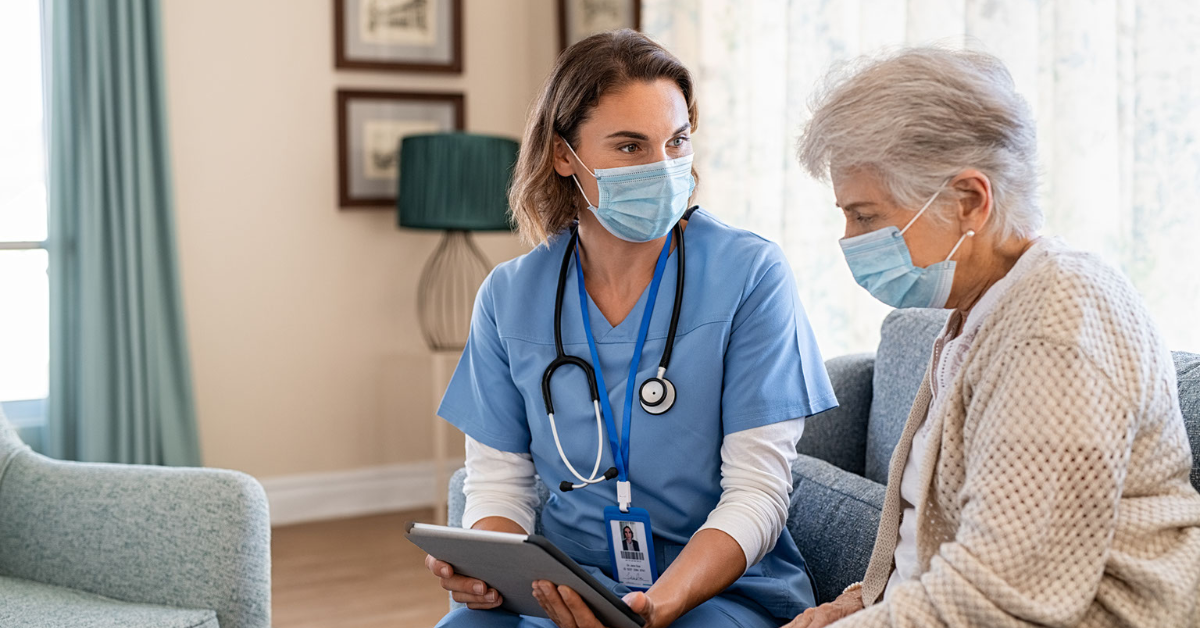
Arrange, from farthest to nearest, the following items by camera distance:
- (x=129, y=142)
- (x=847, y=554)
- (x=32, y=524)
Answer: (x=129, y=142) → (x=32, y=524) → (x=847, y=554)

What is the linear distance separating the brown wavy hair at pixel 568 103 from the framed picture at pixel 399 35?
219cm

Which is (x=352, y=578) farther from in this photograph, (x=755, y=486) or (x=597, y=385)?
(x=755, y=486)

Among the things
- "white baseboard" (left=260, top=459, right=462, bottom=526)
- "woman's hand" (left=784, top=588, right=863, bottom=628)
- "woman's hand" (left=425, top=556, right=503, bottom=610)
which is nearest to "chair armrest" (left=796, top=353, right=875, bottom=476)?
"woman's hand" (left=784, top=588, right=863, bottom=628)

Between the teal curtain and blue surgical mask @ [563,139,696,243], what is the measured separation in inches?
89.8

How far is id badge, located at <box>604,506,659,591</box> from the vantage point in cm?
143

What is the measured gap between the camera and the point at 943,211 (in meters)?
1.04

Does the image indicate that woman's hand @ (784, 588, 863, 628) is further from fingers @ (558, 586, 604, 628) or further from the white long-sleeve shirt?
fingers @ (558, 586, 604, 628)

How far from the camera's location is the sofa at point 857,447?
144cm

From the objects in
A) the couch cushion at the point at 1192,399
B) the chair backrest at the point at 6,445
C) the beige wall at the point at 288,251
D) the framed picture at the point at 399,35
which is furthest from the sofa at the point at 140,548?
the framed picture at the point at 399,35

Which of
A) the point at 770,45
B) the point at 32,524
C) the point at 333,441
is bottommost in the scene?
the point at 333,441

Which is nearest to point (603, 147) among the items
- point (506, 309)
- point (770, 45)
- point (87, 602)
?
point (506, 309)

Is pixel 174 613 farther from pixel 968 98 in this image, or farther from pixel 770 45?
pixel 770 45

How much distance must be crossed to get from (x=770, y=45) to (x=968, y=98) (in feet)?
5.76

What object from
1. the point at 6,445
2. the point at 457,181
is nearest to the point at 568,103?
the point at 6,445
